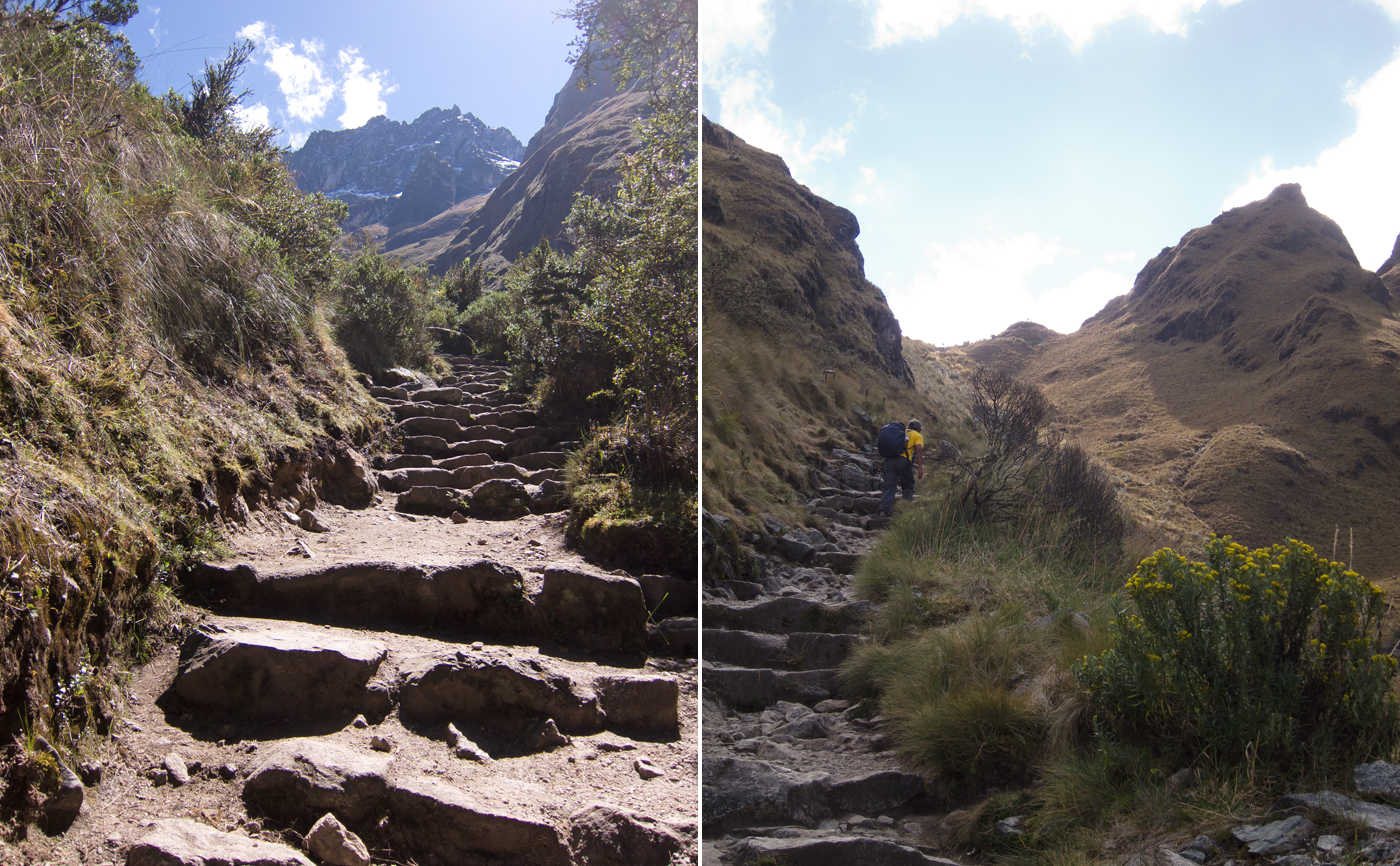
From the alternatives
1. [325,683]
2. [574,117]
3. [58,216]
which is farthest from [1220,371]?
[574,117]

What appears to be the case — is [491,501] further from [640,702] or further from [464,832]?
[464,832]

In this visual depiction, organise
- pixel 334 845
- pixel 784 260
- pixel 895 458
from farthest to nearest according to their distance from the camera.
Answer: pixel 784 260 < pixel 895 458 < pixel 334 845

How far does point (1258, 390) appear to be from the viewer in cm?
227

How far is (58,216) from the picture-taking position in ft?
12.9

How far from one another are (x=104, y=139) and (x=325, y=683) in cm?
438

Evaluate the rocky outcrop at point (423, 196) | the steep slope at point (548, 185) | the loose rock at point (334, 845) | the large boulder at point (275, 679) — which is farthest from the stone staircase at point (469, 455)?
the rocky outcrop at point (423, 196)

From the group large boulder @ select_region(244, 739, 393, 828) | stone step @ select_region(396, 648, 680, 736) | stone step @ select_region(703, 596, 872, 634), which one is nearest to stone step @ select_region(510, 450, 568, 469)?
stone step @ select_region(703, 596, 872, 634)

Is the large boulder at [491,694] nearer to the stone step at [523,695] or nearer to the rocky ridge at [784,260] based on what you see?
the stone step at [523,695]

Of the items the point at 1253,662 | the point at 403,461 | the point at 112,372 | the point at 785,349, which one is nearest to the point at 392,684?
the point at 112,372

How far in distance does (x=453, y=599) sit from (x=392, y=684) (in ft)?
2.95

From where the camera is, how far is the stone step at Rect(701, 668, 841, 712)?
3736 millimetres

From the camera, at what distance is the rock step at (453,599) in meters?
3.54

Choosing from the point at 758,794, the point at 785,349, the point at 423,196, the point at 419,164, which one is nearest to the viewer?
the point at 758,794

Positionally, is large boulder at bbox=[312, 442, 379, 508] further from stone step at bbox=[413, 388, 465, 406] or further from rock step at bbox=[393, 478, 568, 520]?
stone step at bbox=[413, 388, 465, 406]
